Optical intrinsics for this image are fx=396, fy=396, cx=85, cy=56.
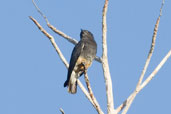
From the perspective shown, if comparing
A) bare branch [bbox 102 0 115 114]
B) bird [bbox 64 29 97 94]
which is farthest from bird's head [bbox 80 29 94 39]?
bare branch [bbox 102 0 115 114]

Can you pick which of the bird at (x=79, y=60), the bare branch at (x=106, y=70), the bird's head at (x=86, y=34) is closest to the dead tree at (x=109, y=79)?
the bare branch at (x=106, y=70)

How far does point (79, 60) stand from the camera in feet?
26.2

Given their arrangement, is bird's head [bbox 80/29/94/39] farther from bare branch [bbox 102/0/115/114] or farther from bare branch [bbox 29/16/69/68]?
bare branch [bbox 102/0/115/114]

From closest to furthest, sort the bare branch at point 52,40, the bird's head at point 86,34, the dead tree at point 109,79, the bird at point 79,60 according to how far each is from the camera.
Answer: the dead tree at point 109,79 < the bare branch at point 52,40 < the bird at point 79,60 < the bird's head at point 86,34

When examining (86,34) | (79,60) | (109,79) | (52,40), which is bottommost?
(79,60)

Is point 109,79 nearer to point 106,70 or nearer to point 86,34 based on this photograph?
point 106,70

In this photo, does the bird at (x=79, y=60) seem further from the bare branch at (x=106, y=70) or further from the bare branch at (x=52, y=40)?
the bare branch at (x=106, y=70)

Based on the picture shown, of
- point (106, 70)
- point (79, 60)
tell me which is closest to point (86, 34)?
point (79, 60)

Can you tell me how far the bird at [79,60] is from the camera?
300 inches

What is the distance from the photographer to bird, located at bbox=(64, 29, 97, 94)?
7.61m

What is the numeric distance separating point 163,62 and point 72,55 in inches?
131

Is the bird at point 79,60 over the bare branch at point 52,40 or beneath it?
beneath

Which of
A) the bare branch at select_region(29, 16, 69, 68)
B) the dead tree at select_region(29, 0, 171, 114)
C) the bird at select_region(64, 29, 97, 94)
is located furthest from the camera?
the bird at select_region(64, 29, 97, 94)

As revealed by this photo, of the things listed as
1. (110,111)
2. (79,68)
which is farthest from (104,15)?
(79,68)
